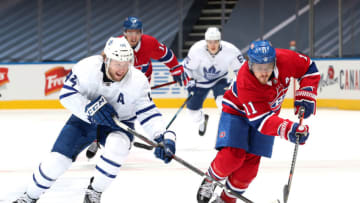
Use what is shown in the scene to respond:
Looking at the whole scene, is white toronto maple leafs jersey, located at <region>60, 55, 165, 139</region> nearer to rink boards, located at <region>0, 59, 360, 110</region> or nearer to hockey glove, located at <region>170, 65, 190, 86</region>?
hockey glove, located at <region>170, 65, 190, 86</region>

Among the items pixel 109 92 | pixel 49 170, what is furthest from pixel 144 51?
pixel 49 170

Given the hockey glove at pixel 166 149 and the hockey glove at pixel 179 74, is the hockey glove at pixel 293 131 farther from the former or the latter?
the hockey glove at pixel 179 74

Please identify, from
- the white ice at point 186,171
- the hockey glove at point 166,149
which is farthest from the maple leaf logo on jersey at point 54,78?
the hockey glove at point 166,149

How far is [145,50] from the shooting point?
241 inches

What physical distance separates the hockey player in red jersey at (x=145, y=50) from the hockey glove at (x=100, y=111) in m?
2.49

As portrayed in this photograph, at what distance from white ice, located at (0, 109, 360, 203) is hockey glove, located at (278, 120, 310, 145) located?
0.84 m

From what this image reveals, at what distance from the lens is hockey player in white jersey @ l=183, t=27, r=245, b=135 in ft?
22.9

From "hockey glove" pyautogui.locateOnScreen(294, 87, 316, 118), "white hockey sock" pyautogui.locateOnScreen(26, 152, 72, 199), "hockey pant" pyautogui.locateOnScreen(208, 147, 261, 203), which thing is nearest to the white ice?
"hockey pant" pyautogui.locateOnScreen(208, 147, 261, 203)

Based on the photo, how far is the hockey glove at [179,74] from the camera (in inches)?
258

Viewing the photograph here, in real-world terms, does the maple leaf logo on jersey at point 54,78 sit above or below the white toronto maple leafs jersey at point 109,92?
above

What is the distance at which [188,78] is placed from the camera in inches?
272

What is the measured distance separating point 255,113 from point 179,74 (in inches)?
134

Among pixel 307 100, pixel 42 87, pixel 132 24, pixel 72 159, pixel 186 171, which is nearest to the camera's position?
pixel 72 159

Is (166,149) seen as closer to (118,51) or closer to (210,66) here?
(118,51)
